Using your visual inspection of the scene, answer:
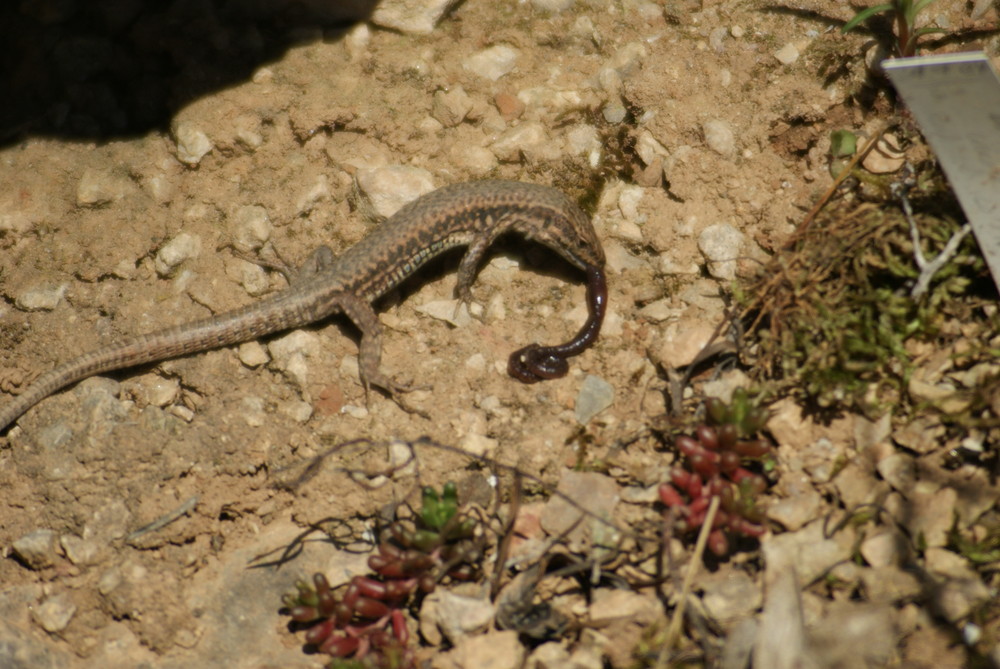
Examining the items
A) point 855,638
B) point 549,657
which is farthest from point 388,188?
point 855,638

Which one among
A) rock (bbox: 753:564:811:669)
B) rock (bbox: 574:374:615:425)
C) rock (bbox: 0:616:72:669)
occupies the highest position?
rock (bbox: 753:564:811:669)

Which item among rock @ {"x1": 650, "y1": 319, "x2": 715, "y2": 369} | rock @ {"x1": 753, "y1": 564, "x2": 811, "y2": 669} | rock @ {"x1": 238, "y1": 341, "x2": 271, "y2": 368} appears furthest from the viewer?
rock @ {"x1": 238, "y1": 341, "x2": 271, "y2": 368}

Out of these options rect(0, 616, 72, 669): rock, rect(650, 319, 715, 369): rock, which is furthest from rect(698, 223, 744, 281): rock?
rect(0, 616, 72, 669): rock

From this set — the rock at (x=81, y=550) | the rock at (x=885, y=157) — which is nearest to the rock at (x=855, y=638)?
the rock at (x=885, y=157)

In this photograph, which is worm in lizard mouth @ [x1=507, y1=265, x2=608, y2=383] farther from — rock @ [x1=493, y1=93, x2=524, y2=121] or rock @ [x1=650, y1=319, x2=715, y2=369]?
rock @ [x1=493, y1=93, x2=524, y2=121]

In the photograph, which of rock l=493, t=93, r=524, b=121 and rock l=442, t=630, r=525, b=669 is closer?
rock l=442, t=630, r=525, b=669

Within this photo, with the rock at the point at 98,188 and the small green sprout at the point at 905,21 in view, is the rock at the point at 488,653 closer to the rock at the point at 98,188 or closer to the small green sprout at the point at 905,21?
the rock at the point at 98,188

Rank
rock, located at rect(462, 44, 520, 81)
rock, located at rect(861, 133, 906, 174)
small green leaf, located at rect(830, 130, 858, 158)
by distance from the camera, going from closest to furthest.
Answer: rock, located at rect(861, 133, 906, 174)
small green leaf, located at rect(830, 130, 858, 158)
rock, located at rect(462, 44, 520, 81)

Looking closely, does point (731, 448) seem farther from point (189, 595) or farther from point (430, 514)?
point (189, 595)
